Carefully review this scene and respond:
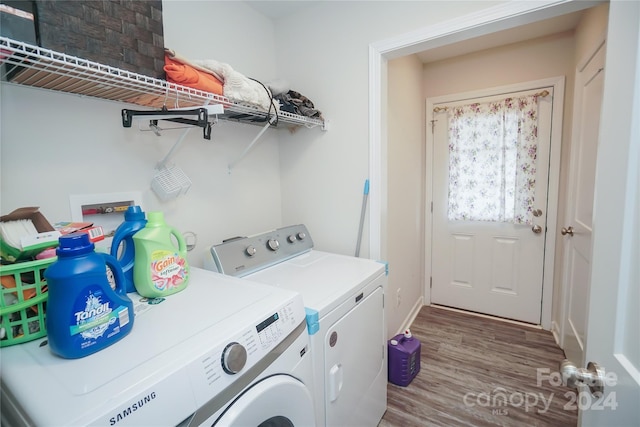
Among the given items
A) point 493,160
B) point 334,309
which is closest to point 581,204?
point 493,160

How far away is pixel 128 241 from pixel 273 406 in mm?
697

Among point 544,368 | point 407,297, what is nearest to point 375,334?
point 407,297

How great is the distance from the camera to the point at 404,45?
62.5 inches

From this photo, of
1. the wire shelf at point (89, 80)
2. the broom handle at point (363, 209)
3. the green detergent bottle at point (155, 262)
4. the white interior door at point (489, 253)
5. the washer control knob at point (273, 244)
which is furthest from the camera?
the white interior door at point (489, 253)

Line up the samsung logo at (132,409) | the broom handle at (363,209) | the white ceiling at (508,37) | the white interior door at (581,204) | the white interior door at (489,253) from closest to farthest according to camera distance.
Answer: the samsung logo at (132,409) → the white interior door at (581,204) → the broom handle at (363,209) → the white ceiling at (508,37) → the white interior door at (489,253)

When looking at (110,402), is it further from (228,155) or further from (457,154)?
(457,154)

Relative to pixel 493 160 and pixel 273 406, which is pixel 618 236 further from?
pixel 493 160

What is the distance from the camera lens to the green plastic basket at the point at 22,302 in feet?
2.21

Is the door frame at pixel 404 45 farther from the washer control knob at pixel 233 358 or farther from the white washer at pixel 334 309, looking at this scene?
the washer control knob at pixel 233 358

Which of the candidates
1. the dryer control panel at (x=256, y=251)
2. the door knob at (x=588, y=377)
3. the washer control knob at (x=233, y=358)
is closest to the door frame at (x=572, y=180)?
the door knob at (x=588, y=377)

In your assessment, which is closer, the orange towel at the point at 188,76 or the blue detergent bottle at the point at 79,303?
the blue detergent bottle at the point at 79,303

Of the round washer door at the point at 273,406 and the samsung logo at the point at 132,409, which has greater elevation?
the samsung logo at the point at 132,409

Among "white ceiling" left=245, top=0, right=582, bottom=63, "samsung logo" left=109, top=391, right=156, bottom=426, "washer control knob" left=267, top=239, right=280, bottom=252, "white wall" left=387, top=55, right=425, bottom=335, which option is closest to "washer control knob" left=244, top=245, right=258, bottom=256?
"washer control knob" left=267, top=239, right=280, bottom=252

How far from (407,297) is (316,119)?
1.86m
